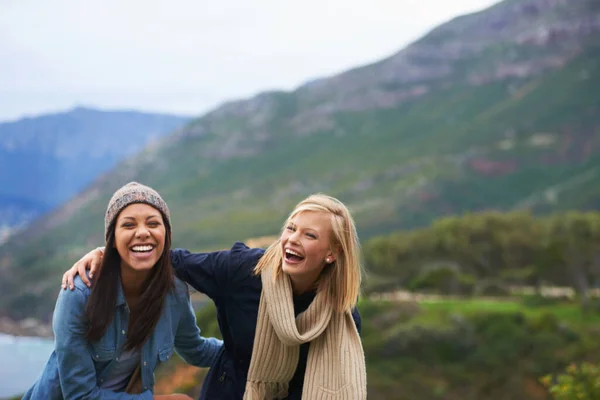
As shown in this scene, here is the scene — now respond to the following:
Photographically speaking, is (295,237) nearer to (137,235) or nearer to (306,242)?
(306,242)

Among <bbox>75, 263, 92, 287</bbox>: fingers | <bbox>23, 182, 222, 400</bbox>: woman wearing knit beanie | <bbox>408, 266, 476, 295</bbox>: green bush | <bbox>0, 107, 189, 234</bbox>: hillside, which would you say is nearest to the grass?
<bbox>408, 266, 476, 295</bbox>: green bush

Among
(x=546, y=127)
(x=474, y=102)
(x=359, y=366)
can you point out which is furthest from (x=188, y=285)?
(x=474, y=102)

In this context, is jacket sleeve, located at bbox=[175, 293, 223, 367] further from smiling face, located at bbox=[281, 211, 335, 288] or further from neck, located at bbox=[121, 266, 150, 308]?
smiling face, located at bbox=[281, 211, 335, 288]

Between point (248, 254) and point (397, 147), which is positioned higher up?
point (248, 254)

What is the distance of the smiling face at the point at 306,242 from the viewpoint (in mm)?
3043

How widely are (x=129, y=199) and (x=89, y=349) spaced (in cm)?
63

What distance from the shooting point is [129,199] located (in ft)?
9.08

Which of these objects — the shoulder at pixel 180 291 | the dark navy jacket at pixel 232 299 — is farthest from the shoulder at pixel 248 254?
the shoulder at pixel 180 291

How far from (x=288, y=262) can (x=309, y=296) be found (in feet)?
0.79

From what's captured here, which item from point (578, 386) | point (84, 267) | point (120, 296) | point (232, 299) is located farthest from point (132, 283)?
point (578, 386)

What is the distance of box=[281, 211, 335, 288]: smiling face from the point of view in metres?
3.04

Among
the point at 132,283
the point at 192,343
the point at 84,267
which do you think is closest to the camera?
the point at 84,267

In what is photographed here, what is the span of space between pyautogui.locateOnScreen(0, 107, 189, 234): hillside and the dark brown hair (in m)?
111

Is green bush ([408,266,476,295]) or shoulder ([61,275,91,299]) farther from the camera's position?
green bush ([408,266,476,295])
